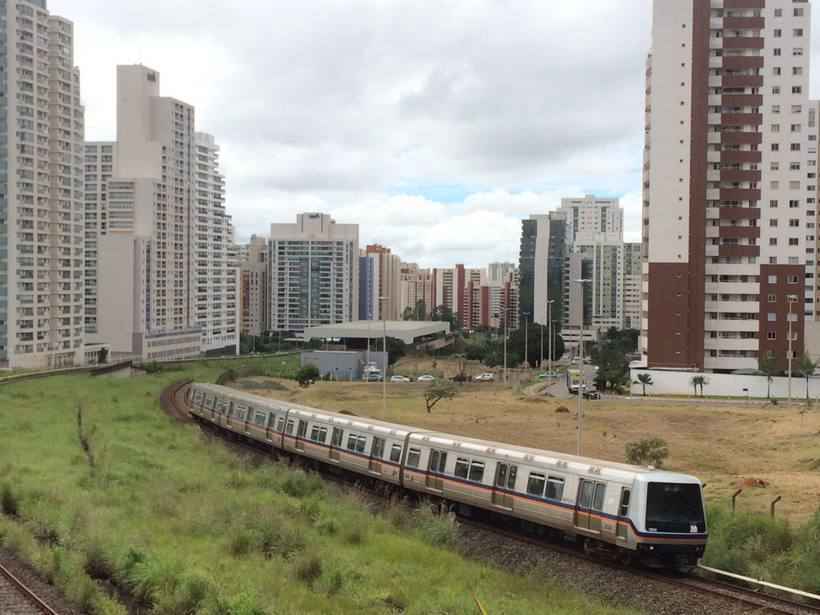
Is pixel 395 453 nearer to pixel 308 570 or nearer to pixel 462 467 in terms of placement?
pixel 462 467

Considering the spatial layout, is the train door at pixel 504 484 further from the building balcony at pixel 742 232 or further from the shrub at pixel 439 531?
the building balcony at pixel 742 232

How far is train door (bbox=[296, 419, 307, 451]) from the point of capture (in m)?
28.5

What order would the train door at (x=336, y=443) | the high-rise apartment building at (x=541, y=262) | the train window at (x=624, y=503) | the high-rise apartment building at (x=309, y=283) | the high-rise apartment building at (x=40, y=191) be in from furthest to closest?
the high-rise apartment building at (x=541, y=262) → the high-rise apartment building at (x=309, y=283) → the high-rise apartment building at (x=40, y=191) → the train door at (x=336, y=443) → the train window at (x=624, y=503)

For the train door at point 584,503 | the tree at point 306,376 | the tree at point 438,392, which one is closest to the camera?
the train door at point 584,503

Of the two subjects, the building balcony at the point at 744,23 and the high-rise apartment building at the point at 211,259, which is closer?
the building balcony at the point at 744,23

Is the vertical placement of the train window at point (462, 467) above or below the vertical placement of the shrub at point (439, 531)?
above

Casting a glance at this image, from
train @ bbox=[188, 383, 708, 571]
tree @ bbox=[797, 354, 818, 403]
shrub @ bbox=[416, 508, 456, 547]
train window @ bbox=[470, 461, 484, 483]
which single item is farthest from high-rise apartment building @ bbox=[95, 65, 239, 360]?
shrub @ bbox=[416, 508, 456, 547]

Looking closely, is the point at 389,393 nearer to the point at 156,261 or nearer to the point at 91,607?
the point at 91,607

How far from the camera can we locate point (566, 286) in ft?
551

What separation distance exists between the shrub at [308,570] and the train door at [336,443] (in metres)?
11.9

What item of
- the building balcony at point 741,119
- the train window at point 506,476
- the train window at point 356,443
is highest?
the building balcony at point 741,119

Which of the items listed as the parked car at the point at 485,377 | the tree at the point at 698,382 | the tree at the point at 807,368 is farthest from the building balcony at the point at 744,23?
the parked car at the point at 485,377

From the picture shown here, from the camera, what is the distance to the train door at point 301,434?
93.6 feet

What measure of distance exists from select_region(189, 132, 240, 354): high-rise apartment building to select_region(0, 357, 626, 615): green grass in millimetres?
100120
